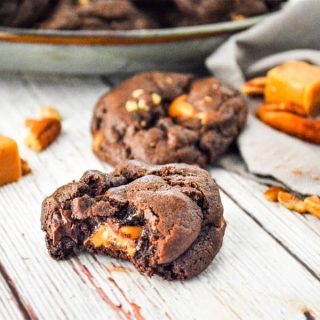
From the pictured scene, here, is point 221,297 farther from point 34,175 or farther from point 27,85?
point 27,85

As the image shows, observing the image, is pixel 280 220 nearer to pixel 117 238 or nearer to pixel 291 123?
pixel 291 123

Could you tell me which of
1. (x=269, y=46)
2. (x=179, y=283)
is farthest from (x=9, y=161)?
(x=269, y=46)

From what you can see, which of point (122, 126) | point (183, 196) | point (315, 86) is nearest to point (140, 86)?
point (122, 126)

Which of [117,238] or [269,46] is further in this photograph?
[269,46]

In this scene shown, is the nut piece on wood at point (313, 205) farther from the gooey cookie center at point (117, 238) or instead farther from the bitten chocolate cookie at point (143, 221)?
the gooey cookie center at point (117, 238)

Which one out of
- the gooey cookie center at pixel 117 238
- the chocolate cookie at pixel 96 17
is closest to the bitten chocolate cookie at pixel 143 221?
the gooey cookie center at pixel 117 238

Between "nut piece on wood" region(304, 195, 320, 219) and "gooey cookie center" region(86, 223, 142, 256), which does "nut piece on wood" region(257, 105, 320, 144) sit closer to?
"nut piece on wood" region(304, 195, 320, 219)

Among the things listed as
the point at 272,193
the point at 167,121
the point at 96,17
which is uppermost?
the point at 96,17
